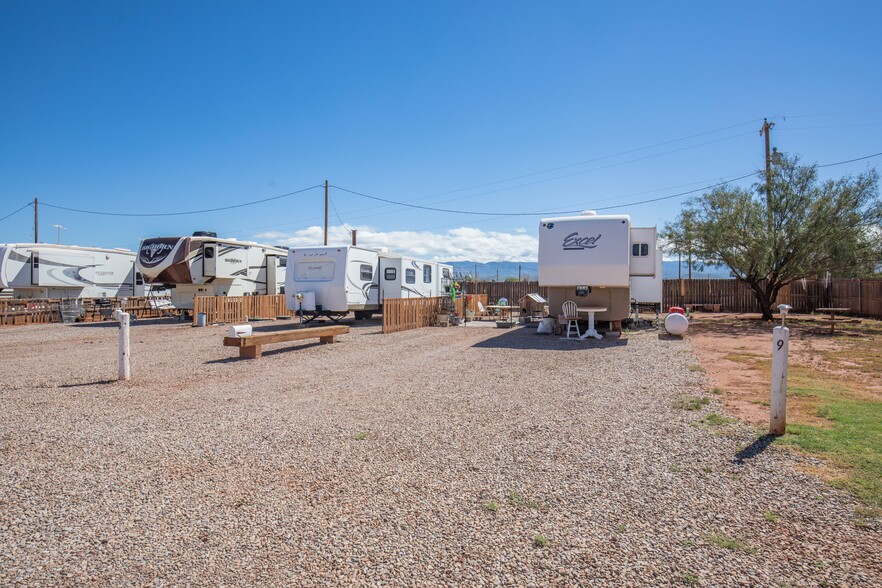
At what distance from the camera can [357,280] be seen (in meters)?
17.2

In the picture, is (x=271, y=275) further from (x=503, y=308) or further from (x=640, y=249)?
(x=640, y=249)

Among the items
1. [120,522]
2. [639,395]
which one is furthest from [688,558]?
[639,395]

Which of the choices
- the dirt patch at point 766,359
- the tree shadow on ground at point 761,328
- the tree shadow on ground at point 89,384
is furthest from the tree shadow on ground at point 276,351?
the tree shadow on ground at point 761,328

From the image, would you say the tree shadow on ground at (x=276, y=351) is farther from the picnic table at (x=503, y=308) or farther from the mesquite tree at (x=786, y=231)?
the mesquite tree at (x=786, y=231)

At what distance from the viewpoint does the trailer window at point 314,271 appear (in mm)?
16672

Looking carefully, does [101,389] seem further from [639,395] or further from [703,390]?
[703,390]

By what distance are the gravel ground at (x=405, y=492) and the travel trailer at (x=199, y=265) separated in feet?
39.3

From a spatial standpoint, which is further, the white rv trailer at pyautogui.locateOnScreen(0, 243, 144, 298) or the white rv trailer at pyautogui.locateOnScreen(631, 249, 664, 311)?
the white rv trailer at pyautogui.locateOnScreen(0, 243, 144, 298)

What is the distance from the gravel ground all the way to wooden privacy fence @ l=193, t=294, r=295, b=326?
35.7 feet

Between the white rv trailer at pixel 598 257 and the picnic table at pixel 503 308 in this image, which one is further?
the picnic table at pixel 503 308

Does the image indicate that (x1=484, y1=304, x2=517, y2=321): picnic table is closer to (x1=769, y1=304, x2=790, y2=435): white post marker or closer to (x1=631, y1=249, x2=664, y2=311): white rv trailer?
(x1=631, y1=249, x2=664, y2=311): white rv trailer

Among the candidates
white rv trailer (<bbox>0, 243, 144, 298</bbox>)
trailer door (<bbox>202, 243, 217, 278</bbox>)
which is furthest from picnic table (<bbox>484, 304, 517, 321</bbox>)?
white rv trailer (<bbox>0, 243, 144, 298</bbox>)

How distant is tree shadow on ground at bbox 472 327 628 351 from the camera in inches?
488

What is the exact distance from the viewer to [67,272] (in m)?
22.0
